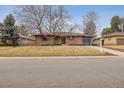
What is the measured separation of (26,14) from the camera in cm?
5150

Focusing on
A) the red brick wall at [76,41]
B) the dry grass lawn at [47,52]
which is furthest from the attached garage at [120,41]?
the dry grass lawn at [47,52]

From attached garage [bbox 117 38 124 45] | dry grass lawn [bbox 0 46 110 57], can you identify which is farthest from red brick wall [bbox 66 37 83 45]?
dry grass lawn [bbox 0 46 110 57]

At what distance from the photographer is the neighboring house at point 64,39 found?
57509mm

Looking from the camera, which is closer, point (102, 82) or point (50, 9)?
point (102, 82)

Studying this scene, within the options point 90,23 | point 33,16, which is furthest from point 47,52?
point 90,23

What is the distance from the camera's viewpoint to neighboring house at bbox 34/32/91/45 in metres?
57.5

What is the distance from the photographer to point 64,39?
60.6 metres

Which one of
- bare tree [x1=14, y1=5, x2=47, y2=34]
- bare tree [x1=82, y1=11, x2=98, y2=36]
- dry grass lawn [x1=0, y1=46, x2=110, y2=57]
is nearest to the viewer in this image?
dry grass lawn [x1=0, y1=46, x2=110, y2=57]

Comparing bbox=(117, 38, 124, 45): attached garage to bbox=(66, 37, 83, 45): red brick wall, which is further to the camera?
bbox=(66, 37, 83, 45): red brick wall

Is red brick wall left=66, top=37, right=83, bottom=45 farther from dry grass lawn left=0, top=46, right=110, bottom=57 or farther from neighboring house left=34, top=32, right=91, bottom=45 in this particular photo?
dry grass lawn left=0, top=46, right=110, bottom=57

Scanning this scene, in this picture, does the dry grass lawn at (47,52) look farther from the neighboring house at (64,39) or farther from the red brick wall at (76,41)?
the red brick wall at (76,41)

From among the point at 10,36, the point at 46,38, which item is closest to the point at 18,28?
the point at 10,36

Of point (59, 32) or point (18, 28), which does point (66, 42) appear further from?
point (18, 28)
